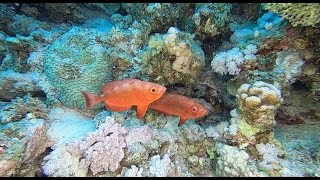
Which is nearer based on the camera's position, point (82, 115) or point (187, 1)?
point (82, 115)

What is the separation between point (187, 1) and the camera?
188 inches

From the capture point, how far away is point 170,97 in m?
3.23

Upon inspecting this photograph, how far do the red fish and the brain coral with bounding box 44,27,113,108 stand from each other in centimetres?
126

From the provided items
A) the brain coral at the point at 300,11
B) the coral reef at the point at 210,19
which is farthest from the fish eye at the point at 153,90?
the coral reef at the point at 210,19

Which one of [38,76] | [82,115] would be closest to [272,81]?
[82,115]

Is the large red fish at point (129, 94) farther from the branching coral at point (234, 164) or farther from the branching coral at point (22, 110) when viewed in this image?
the branching coral at point (234, 164)

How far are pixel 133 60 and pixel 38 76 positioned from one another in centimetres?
186

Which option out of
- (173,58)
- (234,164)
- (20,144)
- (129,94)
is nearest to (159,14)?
(173,58)

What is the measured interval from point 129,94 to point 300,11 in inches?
91.5

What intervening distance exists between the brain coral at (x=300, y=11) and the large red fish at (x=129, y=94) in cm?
178

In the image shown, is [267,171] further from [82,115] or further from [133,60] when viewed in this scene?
[82,115]

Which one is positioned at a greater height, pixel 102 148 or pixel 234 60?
pixel 234 60

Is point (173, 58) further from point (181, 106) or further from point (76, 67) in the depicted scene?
point (76, 67)

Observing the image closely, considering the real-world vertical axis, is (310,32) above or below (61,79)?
above
